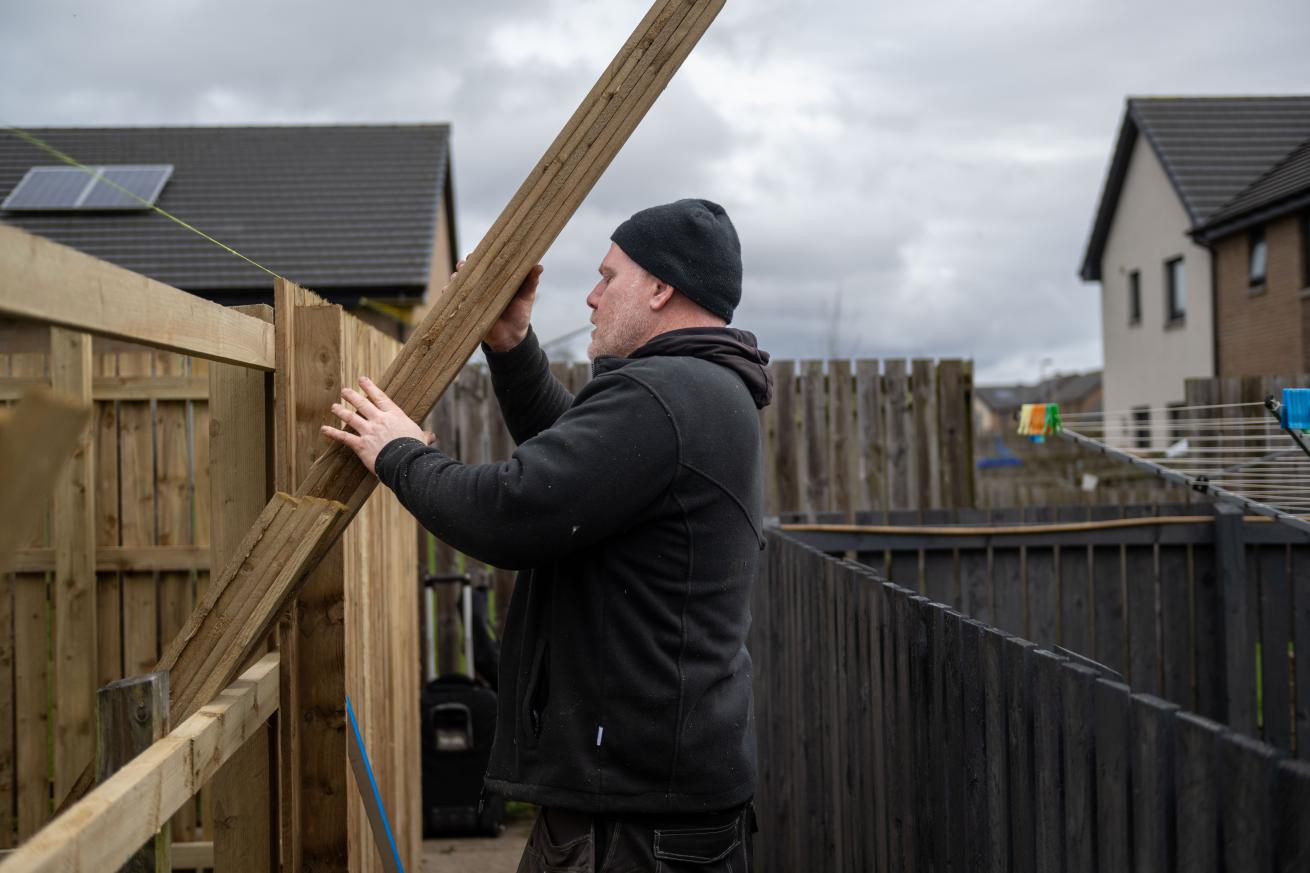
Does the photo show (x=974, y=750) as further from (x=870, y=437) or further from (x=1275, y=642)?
(x=870, y=437)

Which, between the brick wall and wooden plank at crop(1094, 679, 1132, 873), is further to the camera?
the brick wall

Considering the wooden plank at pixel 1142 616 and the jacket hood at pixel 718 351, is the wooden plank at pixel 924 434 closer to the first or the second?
the wooden plank at pixel 1142 616

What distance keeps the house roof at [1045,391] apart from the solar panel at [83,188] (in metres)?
50.5

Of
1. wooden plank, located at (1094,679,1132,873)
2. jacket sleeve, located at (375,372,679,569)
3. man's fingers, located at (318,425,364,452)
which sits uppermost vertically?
man's fingers, located at (318,425,364,452)

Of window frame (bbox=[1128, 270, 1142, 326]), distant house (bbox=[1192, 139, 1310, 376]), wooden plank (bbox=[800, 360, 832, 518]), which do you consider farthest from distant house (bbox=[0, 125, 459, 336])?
window frame (bbox=[1128, 270, 1142, 326])

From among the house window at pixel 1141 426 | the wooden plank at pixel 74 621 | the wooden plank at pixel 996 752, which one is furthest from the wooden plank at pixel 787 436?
the wooden plank at pixel 996 752

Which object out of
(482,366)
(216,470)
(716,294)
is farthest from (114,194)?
(716,294)

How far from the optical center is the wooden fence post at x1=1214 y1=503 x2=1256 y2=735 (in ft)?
17.0

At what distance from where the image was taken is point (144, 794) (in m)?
1.55

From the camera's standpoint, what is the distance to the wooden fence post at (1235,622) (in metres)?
5.18

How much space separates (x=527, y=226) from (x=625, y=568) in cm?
71

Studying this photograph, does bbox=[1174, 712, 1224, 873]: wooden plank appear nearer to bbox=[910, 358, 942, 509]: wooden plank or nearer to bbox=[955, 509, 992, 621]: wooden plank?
bbox=[955, 509, 992, 621]: wooden plank

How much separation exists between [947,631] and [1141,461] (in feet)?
7.55

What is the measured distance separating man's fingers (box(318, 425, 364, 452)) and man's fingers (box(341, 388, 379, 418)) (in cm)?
5
